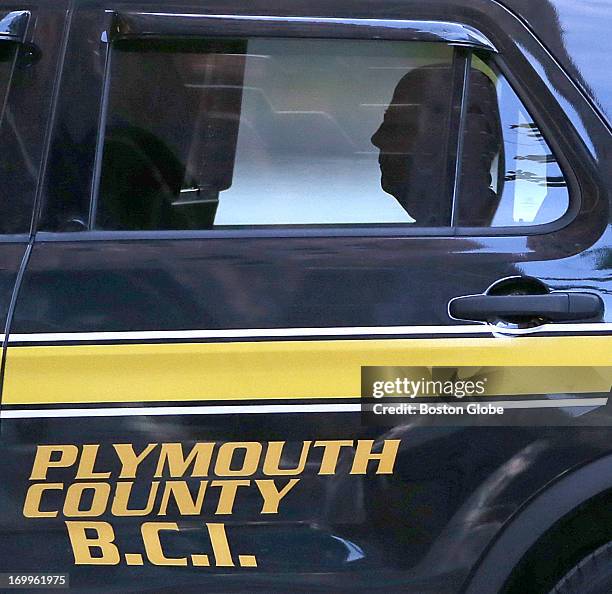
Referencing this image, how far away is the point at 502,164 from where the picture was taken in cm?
183

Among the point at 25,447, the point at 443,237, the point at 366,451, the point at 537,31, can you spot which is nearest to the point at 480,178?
the point at 443,237

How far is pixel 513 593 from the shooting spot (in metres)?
1.84

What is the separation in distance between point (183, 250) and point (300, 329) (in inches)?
11.3

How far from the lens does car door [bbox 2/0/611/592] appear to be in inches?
66.9

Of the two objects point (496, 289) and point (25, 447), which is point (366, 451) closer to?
point (496, 289)

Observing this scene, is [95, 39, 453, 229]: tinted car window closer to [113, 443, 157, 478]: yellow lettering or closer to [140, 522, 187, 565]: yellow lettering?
[113, 443, 157, 478]: yellow lettering

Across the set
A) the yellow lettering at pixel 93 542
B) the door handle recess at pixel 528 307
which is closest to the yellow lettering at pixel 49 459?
the yellow lettering at pixel 93 542

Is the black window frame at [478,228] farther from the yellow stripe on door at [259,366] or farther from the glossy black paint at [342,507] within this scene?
the glossy black paint at [342,507]

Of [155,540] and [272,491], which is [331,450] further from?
[155,540]

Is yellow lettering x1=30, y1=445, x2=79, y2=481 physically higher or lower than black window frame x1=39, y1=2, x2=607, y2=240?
lower

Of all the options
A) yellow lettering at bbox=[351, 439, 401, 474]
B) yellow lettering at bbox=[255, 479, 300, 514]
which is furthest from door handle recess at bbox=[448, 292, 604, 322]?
yellow lettering at bbox=[255, 479, 300, 514]

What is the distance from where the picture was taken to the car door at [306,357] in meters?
1.70

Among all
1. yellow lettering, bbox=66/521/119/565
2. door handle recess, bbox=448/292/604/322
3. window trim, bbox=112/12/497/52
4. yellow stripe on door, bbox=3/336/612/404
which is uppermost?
window trim, bbox=112/12/497/52

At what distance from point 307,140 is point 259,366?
0.50 m
